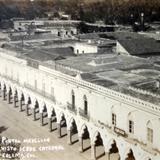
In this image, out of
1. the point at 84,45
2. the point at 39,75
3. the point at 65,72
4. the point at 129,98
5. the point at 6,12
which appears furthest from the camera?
the point at 6,12

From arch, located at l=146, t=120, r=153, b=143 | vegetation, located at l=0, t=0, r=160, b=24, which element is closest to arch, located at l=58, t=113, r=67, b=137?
arch, located at l=146, t=120, r=153, b=143

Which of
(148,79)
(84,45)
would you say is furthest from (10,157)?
(84,45)

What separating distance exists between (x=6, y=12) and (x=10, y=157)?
3659 inches

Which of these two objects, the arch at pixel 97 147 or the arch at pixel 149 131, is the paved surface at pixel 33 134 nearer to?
the arch at pixel 97 147

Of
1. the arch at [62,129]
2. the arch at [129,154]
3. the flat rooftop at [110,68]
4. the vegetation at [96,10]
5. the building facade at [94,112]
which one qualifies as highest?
the vegetation at [96,10]

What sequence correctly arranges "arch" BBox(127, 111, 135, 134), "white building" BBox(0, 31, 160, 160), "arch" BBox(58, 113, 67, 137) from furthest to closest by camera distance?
"arch" BBox(58, 113, 67, 137) < "arch" BBox(127, 111, 135, 134) < "white building" BBox(0, 31, 160, 160)

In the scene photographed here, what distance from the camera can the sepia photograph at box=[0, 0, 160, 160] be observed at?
31.2 m

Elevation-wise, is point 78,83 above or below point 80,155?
above

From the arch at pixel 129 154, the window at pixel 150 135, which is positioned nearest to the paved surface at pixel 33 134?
the arch at pixel 129 154

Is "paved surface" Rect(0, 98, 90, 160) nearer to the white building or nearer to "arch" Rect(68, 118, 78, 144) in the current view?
"arch" Rect(68, 118, 78, 144)

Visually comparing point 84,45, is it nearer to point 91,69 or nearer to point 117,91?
point 91,69

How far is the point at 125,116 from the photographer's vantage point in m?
31.4

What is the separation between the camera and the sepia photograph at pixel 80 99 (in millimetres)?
31172

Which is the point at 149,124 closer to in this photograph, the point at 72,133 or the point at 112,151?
the point at 112,151
